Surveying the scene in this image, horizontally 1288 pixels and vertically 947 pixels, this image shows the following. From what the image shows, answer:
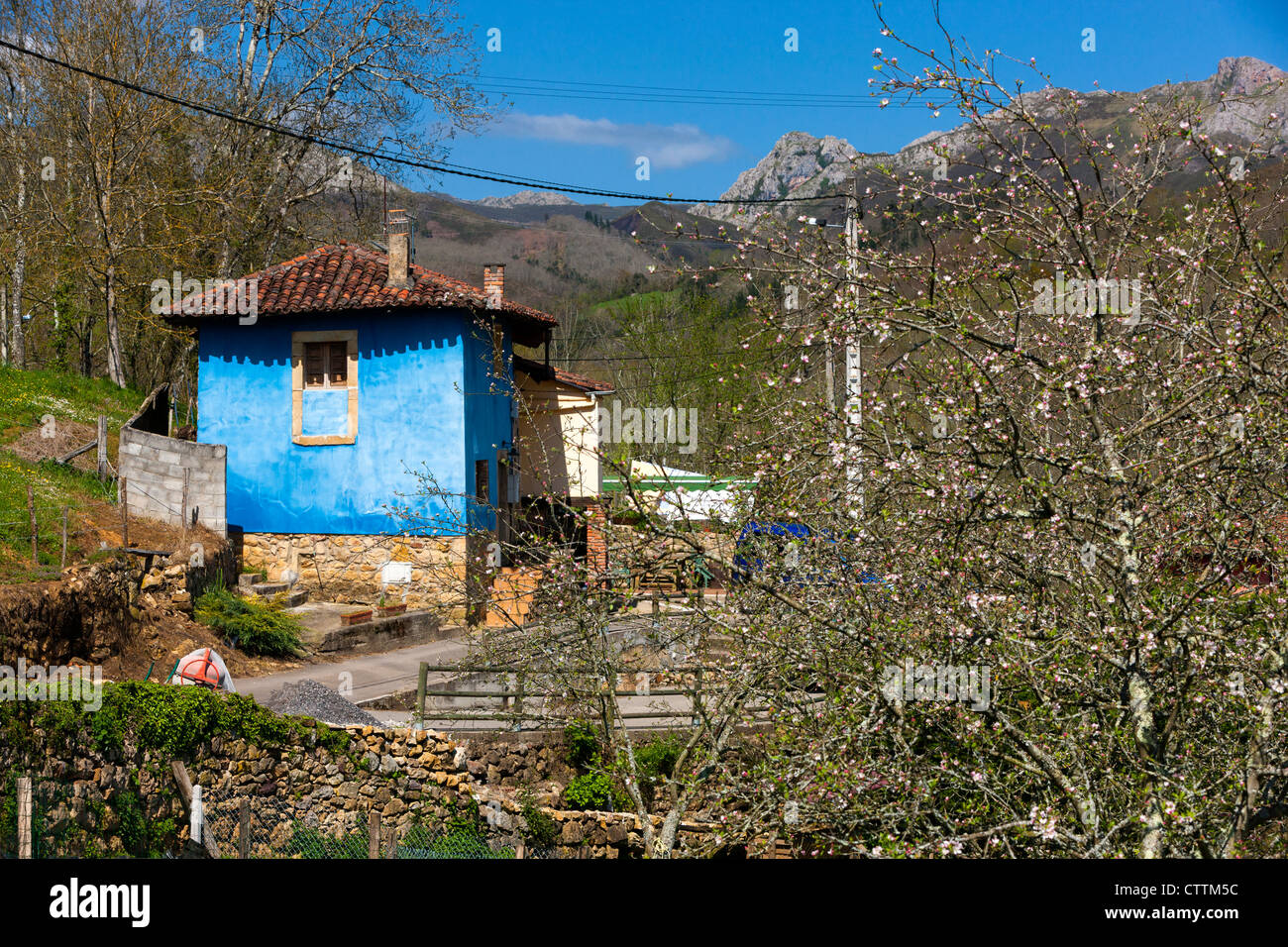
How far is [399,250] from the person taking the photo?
1830cm

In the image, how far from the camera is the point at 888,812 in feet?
16.5

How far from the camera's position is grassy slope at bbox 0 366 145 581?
13.0 metres

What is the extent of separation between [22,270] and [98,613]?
16081mm

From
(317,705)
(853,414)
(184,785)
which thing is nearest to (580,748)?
(317,705)

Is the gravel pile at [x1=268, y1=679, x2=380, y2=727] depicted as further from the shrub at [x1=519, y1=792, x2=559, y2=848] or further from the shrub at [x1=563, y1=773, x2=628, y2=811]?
the shrub at [x1=563, y1=773, x2=628, y2=811]

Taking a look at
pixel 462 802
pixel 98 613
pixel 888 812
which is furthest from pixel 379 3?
pixel 888 812

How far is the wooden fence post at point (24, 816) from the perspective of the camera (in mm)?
6992

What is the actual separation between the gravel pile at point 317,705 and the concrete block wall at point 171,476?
5406 millimetres

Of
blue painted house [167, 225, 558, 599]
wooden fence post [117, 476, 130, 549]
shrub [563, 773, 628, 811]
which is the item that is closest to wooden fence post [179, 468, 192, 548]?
wooden fence post [117, 476, 130, 549]

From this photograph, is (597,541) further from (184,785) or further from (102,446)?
(102,446)

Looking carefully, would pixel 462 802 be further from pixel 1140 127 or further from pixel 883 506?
pixel 1140 127

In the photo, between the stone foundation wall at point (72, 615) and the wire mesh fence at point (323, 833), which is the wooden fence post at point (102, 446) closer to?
the stone foundation wall at point (72, 615)

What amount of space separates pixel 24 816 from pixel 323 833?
3721mm

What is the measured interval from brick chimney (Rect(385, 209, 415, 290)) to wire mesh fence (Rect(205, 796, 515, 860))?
10.4 metres
